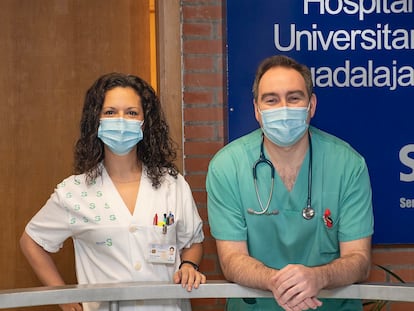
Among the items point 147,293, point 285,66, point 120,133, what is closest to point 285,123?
point 285,66

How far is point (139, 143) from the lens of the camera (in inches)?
102

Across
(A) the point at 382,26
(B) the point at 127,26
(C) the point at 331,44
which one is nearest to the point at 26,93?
(B) the point at 127,26

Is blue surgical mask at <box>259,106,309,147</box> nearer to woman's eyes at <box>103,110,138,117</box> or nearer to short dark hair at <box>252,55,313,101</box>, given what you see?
short dark hair at <box>252,55,313,101</box>

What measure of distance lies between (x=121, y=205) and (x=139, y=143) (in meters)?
0.25

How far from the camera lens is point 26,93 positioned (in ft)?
12.0

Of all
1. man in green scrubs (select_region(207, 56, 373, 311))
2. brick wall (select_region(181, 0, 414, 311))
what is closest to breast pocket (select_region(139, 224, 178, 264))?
man in green scrubs (select_region(207, 56, 373, 311))

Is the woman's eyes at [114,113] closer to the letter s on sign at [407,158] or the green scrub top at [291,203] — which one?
the green scrub top at [291,203]

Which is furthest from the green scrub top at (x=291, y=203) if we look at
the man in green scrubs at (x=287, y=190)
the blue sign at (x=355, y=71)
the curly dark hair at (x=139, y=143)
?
the blue sign at (x=355, y=71)

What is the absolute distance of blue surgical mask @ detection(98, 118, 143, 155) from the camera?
8.04 ft

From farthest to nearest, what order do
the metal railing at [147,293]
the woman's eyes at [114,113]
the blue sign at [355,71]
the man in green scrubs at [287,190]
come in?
1. the blue sign at [355,71]
2. the woman's eyes at [114,113]
3. the man in green scrubs at [287,190]
4. the metal railing at [147,293]

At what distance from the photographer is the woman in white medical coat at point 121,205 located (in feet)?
7.91

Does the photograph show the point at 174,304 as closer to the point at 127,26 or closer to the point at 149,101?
the point at 149,101

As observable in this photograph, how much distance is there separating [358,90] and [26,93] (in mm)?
1574

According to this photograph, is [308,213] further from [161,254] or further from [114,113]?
[114,113]
